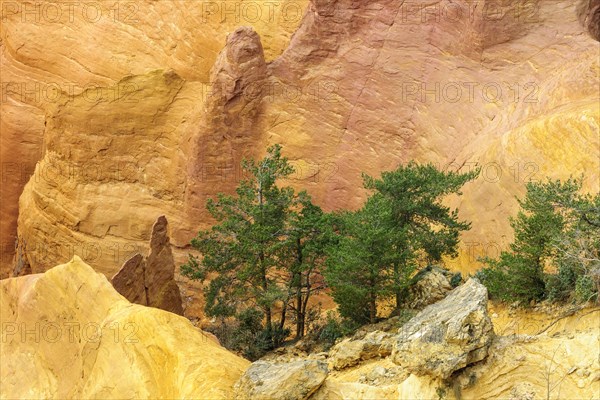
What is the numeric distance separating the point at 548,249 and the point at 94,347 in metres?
9.93

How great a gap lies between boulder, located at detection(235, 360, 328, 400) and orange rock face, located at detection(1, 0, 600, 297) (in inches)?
483

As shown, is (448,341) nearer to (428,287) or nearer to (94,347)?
(428,287)

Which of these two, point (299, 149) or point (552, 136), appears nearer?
point (552, 136)

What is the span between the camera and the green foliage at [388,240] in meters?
23.0

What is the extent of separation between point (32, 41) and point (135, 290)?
52.1ft

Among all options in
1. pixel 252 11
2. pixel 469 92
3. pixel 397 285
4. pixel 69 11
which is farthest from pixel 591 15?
pixel 69 11

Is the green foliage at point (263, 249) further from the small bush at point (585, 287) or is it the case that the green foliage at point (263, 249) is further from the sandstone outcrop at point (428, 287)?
the small bush at point (585, 287)

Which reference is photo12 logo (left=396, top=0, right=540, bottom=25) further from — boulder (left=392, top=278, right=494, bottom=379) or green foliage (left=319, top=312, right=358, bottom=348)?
boulder (left=392, top=278, right=494, bottom=379)

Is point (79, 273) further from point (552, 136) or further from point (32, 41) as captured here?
point (32, 41)

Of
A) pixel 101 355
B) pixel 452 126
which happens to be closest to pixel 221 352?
pixel 101 355

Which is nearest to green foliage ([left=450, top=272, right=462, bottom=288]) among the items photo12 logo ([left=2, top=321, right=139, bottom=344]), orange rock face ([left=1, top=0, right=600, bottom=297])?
orange rock face ([left=1, top=0, right=600, bottom=297])

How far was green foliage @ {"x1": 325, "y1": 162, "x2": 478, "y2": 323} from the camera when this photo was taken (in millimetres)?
22953

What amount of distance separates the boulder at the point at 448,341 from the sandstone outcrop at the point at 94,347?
3.29 meters

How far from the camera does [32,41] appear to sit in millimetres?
38969
